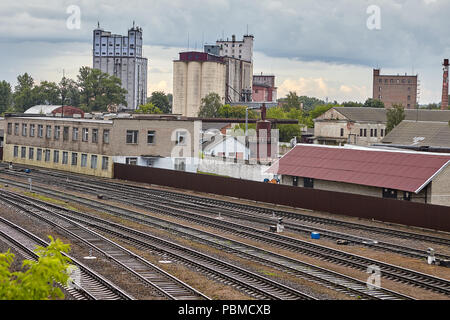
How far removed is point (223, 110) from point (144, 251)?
110 metres

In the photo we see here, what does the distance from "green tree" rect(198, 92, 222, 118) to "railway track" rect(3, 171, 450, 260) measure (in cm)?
8326

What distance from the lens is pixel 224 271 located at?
878 inches

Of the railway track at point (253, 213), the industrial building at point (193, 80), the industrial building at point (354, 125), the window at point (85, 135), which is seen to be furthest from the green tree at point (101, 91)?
the railway track at point (253, 213)

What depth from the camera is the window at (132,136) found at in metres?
64.2

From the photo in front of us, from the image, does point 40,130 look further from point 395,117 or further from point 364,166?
point 395,117

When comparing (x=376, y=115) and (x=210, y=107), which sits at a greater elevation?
(x=210, y=107)

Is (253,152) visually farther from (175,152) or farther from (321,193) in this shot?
(321,193)

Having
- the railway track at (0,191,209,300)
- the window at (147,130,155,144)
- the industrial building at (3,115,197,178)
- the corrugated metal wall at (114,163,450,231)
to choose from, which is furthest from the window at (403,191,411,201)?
the window at (147,130,155,144)

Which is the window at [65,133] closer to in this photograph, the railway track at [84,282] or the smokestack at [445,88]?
the railway track at [84,282]

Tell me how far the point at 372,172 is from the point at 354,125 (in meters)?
61.0

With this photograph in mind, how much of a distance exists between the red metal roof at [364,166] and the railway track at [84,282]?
75.2 ft

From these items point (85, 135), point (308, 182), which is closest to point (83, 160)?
point (85, 135)

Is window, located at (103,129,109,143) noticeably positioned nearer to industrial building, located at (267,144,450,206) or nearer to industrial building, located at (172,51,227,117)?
industrial building, located at (267,144,450,206)

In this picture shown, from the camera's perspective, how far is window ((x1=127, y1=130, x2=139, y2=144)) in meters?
64.2
